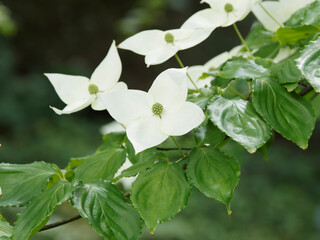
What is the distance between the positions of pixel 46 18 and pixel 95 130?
160 centimetres

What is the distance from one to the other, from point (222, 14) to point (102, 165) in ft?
0.73

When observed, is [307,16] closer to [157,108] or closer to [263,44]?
[263,44]

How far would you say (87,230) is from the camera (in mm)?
2537

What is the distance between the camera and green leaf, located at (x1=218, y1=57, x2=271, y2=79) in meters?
0.47

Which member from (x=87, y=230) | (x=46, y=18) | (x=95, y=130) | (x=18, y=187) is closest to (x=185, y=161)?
(x=18, y=187)

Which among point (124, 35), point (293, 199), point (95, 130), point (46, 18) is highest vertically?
point (46, 18)

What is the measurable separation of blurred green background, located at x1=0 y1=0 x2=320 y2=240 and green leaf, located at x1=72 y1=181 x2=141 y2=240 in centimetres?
189

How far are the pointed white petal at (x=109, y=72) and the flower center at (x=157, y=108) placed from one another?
0.27 feet

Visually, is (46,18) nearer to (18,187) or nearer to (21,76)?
(21,76)

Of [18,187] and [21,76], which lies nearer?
[18,187]

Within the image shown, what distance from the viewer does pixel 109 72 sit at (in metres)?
0.50

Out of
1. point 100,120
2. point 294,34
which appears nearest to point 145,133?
point 294,34

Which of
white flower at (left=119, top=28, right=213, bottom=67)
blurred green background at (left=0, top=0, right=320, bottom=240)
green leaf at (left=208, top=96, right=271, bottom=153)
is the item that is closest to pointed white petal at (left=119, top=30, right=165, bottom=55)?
white flower at (left=119, top=28, right=213, bottom=67)

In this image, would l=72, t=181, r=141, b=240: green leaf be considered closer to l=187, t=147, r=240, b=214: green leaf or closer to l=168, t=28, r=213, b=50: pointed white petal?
l=187, t=147, r=240, b=214: green leaf
